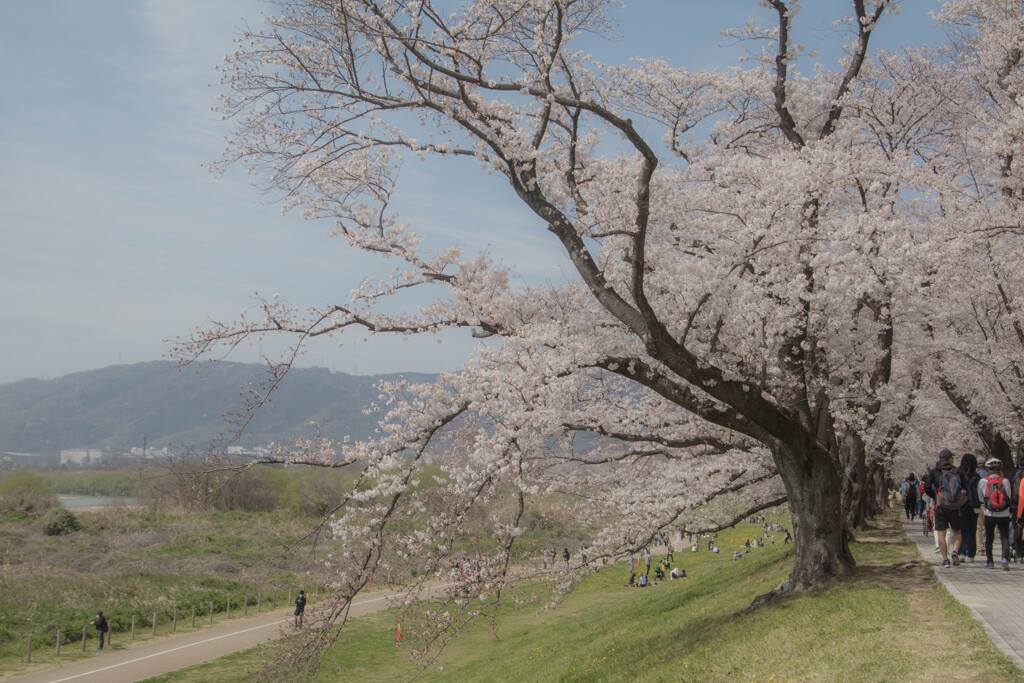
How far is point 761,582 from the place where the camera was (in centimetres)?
1320

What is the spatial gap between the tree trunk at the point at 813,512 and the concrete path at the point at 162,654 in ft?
37.9

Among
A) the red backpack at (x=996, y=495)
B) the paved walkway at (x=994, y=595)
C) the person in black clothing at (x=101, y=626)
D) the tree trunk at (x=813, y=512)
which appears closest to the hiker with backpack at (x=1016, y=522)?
the paved walkway at (x=994, y=595)

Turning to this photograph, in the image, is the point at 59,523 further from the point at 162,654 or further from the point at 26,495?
the point at 162,654

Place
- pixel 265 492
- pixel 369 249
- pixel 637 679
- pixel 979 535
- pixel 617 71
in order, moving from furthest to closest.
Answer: pixel 265 492, pixel 979 535, pixel 617 71, pixel 637 679, pixel 369 249

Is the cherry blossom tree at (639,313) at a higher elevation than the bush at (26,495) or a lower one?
higher

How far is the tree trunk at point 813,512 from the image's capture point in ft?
29.8

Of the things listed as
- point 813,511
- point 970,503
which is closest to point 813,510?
point 813,511

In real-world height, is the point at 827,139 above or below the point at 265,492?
above

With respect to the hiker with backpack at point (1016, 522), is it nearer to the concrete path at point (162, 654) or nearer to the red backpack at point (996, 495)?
the red backpack at point (996, 495)

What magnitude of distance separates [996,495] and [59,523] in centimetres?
4700

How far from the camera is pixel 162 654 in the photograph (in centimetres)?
2114

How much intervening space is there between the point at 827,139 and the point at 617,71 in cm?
413

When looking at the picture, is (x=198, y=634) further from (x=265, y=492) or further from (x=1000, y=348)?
(x=265, y=492)

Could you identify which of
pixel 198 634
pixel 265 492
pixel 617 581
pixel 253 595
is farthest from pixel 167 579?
pixel 265 492
